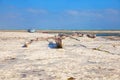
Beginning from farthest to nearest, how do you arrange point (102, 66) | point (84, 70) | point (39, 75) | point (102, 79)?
point (102, 66) → point (84, 70) → point (39, 75) → point (102, 79)

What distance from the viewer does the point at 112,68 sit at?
44.3 ft

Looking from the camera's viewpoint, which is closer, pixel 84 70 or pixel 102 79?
pixel 102 79

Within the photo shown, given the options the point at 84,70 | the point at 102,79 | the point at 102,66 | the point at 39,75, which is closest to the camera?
the point at 102,79

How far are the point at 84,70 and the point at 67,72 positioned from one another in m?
0.96

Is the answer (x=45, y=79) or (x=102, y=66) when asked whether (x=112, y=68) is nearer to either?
(x=102, y=66)

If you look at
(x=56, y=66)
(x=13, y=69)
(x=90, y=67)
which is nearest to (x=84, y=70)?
(x=90, y=67)

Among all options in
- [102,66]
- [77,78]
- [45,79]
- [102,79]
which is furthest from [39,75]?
[102,66]

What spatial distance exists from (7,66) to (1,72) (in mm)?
1871

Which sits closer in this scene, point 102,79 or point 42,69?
point 102,79

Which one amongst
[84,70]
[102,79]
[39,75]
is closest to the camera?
[102,79]

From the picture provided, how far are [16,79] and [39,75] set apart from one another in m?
1.14

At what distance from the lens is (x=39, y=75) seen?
1194 cm

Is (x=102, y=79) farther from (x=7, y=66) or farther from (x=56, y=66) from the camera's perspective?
(x=7, y=66)

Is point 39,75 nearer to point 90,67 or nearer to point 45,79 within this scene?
point 45,79
